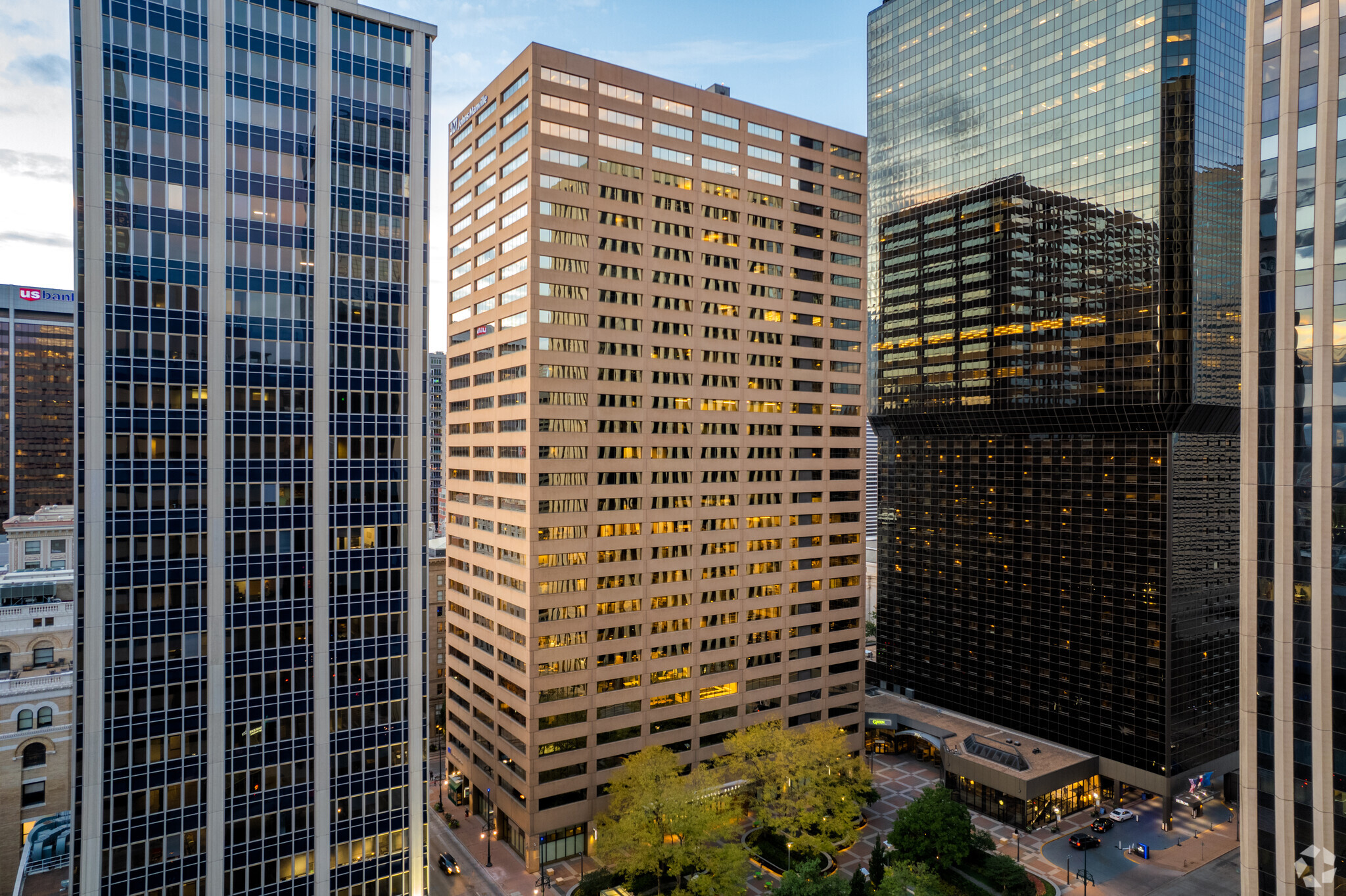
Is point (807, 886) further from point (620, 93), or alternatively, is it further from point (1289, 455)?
point (620, 93)

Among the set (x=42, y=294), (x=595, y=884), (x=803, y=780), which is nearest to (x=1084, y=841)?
(x=803, y=780)

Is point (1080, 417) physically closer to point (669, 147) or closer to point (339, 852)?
point (669, 147)

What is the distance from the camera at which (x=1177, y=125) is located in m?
102

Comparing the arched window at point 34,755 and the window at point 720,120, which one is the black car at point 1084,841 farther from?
the arched window at point 34,755

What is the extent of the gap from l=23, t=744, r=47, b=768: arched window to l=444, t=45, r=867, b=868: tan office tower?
143 ft

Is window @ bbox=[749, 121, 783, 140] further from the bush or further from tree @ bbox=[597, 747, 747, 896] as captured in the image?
the bush

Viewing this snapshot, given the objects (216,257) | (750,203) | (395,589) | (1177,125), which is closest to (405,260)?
(216,257)

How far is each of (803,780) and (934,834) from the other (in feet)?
47.0

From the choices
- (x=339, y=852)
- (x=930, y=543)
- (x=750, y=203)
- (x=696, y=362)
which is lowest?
(x=339, y=852)

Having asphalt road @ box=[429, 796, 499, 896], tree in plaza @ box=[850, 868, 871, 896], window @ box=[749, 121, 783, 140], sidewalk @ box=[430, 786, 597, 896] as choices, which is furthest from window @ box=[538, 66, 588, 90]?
asphalt road @ box=[429, 796, 499, 896]

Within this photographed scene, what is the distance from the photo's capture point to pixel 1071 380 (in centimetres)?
11056

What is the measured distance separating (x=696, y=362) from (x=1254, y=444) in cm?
5819

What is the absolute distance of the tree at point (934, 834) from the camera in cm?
7481

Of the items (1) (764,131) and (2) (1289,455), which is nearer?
(2) (1289,455)
